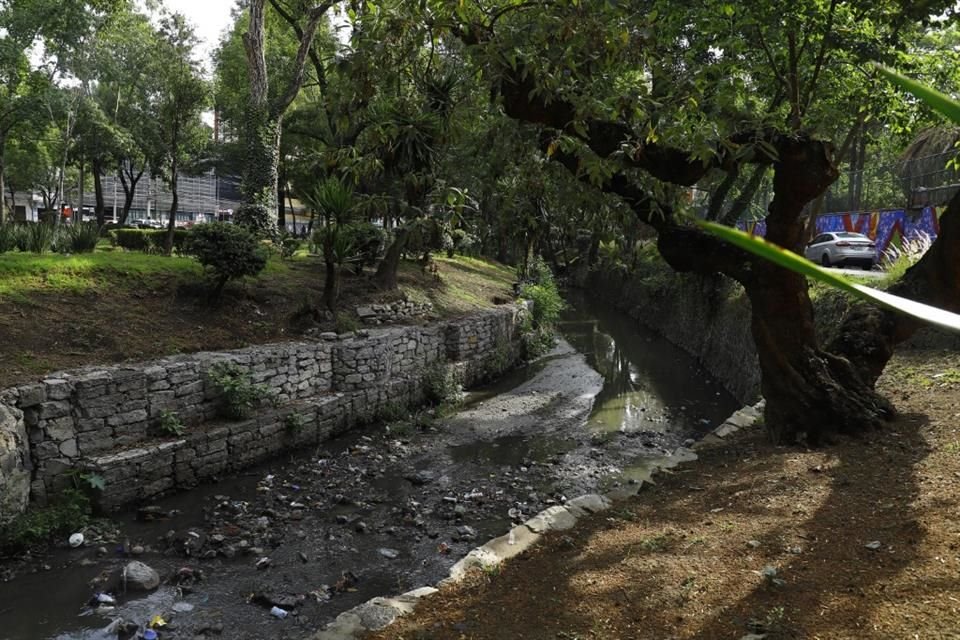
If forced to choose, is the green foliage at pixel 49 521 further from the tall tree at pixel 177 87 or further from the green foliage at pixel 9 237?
the tall tree at pixel 177 87

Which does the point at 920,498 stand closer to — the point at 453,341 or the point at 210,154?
the point at 453,341

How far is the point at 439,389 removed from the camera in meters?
13.1

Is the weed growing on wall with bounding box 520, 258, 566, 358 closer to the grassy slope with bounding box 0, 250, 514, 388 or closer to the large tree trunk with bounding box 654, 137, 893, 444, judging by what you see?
the grassy slope with bounding box 0, 250, 514, 388

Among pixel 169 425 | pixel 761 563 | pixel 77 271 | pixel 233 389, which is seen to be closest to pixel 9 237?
pixel 77 271

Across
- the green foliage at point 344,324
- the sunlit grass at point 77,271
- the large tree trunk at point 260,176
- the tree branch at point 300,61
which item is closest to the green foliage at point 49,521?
the sunlit grass at point 77,271

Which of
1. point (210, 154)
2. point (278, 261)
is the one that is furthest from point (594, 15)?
point (210, 154)

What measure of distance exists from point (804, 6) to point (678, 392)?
8.27 metres

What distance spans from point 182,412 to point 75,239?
5027mm

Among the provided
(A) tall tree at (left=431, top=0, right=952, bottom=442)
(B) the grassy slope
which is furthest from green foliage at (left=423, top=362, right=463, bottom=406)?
(A) tall tree at (left=431, top=0, right=952, bottom=442)

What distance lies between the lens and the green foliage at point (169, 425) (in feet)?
27.2

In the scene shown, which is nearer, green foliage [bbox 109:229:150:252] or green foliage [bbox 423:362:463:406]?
green foliage [bbox 423:362:463:406]

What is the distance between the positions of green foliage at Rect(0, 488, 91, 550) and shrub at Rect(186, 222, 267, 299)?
4.33m

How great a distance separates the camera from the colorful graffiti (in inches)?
761

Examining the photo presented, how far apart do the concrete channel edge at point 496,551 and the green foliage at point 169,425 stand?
417cm
